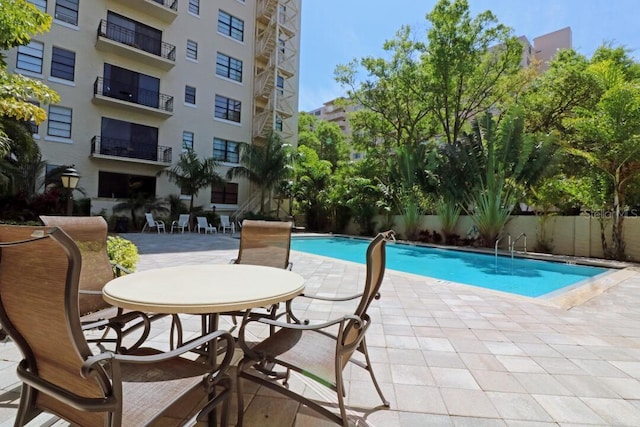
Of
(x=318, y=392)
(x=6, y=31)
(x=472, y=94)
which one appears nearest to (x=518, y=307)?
(x=318, y=392)

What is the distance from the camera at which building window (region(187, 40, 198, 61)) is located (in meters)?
18.0

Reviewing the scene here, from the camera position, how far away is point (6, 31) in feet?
14.3

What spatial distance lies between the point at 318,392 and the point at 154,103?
18.2 meters

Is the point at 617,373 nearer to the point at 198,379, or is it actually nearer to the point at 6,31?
the point at 198,379

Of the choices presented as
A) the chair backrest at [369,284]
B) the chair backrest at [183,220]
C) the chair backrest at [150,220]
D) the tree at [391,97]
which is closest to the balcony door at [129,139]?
the chair backrest at [150,220]

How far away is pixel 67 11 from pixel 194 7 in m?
6.27

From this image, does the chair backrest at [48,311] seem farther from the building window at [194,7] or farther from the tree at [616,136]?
the building window at [194,7]

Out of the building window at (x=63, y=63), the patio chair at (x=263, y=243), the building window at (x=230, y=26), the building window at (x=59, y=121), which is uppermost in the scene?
the building window at (x=230, y=26)

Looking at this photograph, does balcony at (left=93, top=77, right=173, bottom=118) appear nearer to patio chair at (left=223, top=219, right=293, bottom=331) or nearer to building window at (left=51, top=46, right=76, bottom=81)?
building window at (left=51, top=46, right=76, bottom=81)

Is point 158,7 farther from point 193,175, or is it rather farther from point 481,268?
point 481,268

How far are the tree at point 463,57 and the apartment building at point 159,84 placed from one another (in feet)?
31.6

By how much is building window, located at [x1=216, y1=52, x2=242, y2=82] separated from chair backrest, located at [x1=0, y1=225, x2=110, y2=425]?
67.8 ft

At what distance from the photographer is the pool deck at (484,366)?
1949 millimetres

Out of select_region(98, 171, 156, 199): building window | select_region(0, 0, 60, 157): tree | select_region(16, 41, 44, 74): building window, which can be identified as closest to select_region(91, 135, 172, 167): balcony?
select_region(98, 171, 156, 199): building window
